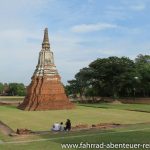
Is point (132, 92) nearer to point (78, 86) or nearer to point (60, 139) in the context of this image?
point (78, 86)

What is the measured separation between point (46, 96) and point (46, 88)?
1310mm

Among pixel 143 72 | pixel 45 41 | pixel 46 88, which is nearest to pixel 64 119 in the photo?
pixel 46 88

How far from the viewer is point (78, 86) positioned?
8738 centimetres

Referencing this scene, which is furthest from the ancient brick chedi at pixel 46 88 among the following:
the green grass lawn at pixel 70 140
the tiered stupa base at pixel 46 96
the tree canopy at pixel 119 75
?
the green grass lawn at pixel 70 140

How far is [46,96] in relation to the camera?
49.2 meters

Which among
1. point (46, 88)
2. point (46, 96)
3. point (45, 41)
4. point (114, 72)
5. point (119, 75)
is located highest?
point (45, 41)

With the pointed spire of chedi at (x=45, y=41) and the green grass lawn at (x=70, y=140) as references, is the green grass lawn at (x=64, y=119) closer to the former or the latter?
the green grass lawn at (x=70, y=140)

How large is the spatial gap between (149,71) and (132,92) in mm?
12390

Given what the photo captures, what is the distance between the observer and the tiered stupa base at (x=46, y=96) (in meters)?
48.3

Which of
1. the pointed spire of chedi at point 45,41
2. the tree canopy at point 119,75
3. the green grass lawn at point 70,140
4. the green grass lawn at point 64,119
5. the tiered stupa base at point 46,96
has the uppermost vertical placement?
the pointed spire of chedi at point 45,41

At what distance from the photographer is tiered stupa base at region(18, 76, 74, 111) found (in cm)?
4828

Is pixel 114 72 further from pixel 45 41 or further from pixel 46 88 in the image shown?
pixel 46 88

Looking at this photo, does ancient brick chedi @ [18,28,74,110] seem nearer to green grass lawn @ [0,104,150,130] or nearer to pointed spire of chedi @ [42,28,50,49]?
pointed spire of chedi @ [42,28,50,49]

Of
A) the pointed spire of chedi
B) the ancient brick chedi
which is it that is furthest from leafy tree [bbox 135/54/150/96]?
the pointed spire of chedi
